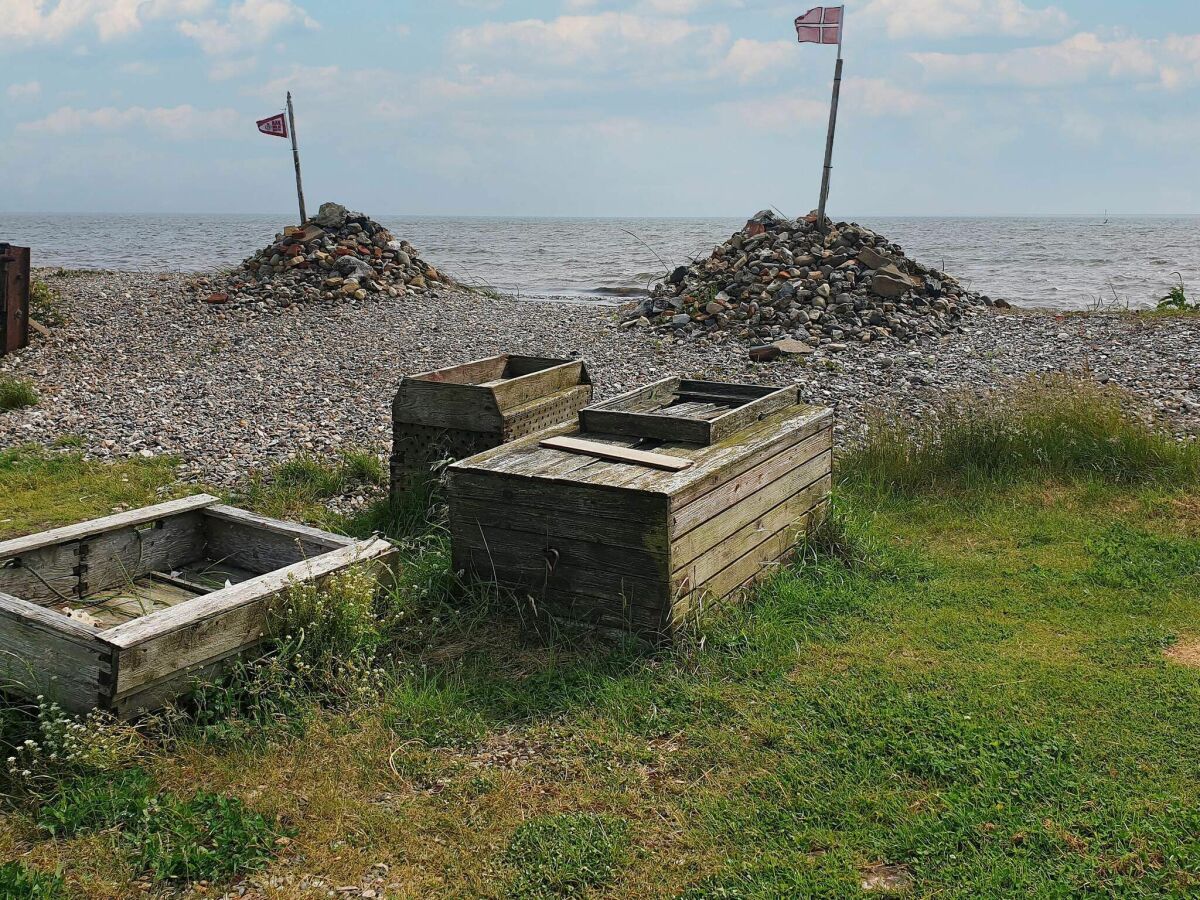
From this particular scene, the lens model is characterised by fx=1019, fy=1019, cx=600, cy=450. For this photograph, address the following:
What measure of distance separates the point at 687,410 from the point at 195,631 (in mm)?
2885

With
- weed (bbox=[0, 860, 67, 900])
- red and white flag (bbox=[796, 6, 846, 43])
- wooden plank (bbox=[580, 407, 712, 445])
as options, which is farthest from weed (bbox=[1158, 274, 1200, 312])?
weed (bbox=[0, 860, 67, 900])

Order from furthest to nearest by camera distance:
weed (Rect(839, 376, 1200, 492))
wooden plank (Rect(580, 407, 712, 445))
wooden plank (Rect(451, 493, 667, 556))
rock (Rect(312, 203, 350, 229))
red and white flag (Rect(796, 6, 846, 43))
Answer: rock (Rect(312, 203, 350, 229))
red and white flag (Rect(796, 6, 846, 43))
weed (Rect(839, 376, 1200, 492))
wooden plank (Rect(580, 407, 712, 445))
wooden plank (Rect(451, 493, 667, 556))

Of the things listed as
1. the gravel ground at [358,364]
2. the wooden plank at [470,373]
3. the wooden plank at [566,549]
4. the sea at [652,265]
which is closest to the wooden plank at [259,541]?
the wooden plank at [566,549]

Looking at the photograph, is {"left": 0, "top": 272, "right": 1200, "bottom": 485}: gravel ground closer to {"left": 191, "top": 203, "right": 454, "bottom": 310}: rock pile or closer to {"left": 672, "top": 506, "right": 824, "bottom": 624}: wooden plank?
{"left": 191, "top": 203, "right": 454, "bottom": 310}: rock pile

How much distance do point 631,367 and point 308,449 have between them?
16.0ft

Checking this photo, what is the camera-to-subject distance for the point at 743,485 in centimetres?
477

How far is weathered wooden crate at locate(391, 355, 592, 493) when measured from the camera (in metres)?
5.71

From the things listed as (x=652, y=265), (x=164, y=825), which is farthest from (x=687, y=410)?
(x=652, y=265)

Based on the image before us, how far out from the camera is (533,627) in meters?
4.58

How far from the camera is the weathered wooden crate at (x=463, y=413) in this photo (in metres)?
5.71

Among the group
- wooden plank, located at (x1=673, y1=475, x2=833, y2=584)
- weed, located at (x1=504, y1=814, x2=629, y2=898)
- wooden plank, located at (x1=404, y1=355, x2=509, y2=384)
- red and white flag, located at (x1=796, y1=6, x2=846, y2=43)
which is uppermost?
red and white flag, located at (x1=796, y1=6, x2=846, y2=43)

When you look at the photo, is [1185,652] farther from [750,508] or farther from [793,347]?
[793,347]

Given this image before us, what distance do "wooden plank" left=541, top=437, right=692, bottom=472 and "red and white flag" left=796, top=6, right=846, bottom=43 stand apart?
474 inches

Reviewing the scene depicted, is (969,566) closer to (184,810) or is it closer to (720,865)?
(720,865)
